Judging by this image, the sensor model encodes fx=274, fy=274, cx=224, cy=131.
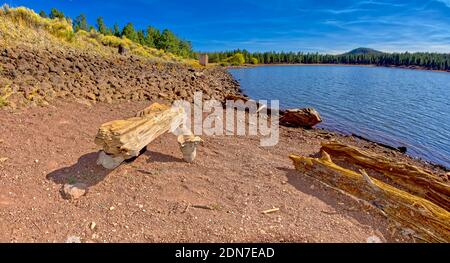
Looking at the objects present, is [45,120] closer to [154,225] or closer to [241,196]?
[154,225]

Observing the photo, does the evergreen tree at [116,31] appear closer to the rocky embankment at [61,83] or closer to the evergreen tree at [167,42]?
the evergreen tree at [167,42]

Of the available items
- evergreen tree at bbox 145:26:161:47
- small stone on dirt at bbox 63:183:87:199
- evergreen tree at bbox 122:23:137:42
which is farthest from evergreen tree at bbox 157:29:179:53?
small stone on dirt at bbox 63:183:87:199

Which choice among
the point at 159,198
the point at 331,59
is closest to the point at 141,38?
the point at 159,198

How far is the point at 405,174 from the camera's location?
6.11 m

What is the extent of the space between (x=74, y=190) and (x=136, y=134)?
4.86 ft

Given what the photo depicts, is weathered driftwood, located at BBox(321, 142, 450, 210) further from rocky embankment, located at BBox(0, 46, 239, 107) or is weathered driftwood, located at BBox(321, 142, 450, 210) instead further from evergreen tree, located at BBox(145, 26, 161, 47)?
evergreen tree, located at BBox(145, 26, 161, 47)

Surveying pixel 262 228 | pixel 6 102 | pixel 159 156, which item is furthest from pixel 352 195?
pixel 6 102

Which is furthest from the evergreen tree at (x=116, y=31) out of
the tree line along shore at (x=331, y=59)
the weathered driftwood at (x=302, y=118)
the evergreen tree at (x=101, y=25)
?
the weathered driftwood at (x=302, y=118)

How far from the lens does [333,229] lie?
4.55m

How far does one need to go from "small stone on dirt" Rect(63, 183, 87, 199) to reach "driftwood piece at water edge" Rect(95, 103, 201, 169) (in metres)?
0.75

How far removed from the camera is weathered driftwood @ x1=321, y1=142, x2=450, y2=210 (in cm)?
546

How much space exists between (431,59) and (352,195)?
17192 centimetres

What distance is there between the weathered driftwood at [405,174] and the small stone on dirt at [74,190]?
20.2 feet

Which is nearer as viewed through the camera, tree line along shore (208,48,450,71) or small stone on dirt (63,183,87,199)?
small stone on dirt (63,183,87,199)
